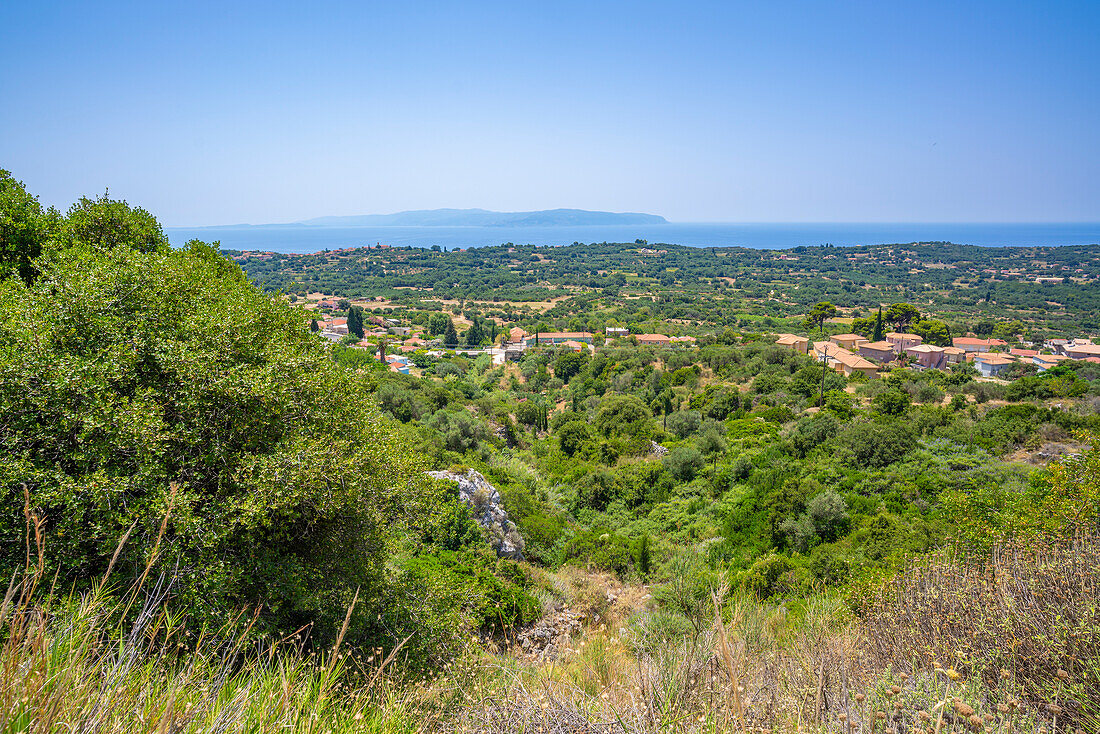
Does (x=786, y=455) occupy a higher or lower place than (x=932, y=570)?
lower

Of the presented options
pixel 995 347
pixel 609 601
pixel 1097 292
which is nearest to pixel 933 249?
pixel 1097 292

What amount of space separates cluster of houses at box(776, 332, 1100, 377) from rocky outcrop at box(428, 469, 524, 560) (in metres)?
29.3

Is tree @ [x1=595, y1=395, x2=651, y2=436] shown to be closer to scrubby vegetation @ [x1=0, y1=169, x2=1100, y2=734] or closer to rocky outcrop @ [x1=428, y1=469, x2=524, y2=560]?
scrubby vegetation @ [x1=0, y1=169, x2=1100, y2=734]

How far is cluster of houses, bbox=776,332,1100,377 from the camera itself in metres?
37.8

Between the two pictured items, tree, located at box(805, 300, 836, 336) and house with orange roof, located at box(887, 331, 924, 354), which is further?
tree, located at box(805, 300, 836, 336)

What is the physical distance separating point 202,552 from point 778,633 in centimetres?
624

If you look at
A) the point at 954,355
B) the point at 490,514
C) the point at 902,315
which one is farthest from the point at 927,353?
the point at 490,514

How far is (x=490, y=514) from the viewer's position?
12.2 metres

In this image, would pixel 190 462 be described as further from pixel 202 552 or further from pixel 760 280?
pixel 760 280

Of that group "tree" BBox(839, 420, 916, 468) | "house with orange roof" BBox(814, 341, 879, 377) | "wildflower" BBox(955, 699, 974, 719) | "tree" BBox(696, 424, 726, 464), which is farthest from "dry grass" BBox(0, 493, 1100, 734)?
"house with orange roof" BBox(814, 341, 879, 377)

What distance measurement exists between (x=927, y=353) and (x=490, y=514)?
44.9 meters

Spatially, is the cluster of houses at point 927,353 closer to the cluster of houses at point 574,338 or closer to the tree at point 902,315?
the tree at point 902,315

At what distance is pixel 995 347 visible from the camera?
153 ft

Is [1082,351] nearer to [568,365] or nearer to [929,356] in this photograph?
[929,356]
